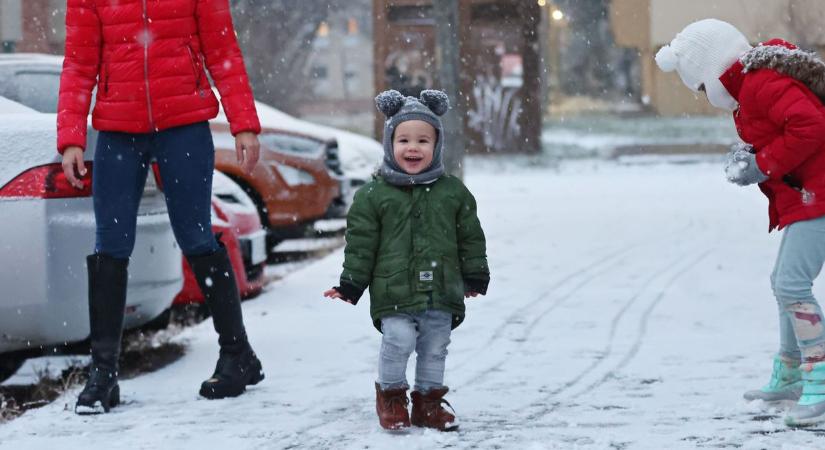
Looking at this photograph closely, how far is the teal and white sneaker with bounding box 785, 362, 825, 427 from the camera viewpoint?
13.3 ft

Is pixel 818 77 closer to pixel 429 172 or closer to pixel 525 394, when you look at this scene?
pixel 429 172

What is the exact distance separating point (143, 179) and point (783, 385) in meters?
2.36

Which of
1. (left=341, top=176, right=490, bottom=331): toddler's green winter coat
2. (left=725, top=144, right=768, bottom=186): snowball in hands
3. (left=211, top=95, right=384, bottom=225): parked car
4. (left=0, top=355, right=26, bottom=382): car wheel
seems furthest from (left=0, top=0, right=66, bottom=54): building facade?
(left=725, top=144, right=768, bottom=186): snowball in hands

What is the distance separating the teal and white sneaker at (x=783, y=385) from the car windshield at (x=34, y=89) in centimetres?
390

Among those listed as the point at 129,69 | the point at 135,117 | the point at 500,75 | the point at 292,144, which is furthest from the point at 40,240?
the point at 500,75

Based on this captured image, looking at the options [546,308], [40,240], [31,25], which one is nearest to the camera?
[40,240]

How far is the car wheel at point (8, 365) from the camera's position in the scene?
543 cm

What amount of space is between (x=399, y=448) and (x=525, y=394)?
0.97m

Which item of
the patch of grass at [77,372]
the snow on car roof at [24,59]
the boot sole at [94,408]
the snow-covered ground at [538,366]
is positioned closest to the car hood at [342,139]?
the snow-covered ground at [538,366]

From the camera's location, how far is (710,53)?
13.8 feet

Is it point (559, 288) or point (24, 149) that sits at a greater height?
point (24, 149)

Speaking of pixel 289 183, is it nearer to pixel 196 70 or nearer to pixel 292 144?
pixel 292 144

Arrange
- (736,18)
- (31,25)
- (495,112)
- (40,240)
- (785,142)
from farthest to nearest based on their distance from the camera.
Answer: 1. (495,112)
2. (31,25)
3. (736,18)
4. (40,240)
5. (785,142)

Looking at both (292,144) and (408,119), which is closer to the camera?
(408,119)
